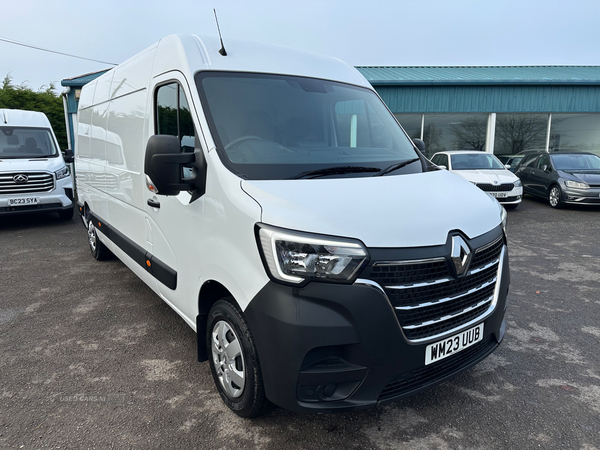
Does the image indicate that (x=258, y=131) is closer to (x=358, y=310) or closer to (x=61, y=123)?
(x=358, y=310)

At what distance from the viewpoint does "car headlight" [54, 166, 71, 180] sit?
28.9 ft

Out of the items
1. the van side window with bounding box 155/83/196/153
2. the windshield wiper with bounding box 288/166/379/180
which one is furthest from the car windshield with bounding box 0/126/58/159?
the windshield wiper with bounding box 288/166/379/180

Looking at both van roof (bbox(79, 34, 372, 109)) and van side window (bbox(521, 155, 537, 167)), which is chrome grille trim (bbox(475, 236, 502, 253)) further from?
van side window (bbox(521, 155, 537, 167))

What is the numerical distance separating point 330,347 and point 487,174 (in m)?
10.1

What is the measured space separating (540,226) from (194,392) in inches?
327

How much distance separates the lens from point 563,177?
11180 millimetres

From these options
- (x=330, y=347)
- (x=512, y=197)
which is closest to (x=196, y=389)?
(x=330, y=347)

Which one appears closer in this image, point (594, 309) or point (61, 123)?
point (594, 309)

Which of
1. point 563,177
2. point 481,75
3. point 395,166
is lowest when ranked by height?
point 563,177

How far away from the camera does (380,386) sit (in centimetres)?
213

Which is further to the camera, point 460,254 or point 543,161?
point 543,161

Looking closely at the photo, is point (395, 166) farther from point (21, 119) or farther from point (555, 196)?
point (555, 196)

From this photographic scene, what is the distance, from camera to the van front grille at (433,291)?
2.09 metres

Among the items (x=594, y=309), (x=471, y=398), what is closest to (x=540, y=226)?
(x=594, y=309)
